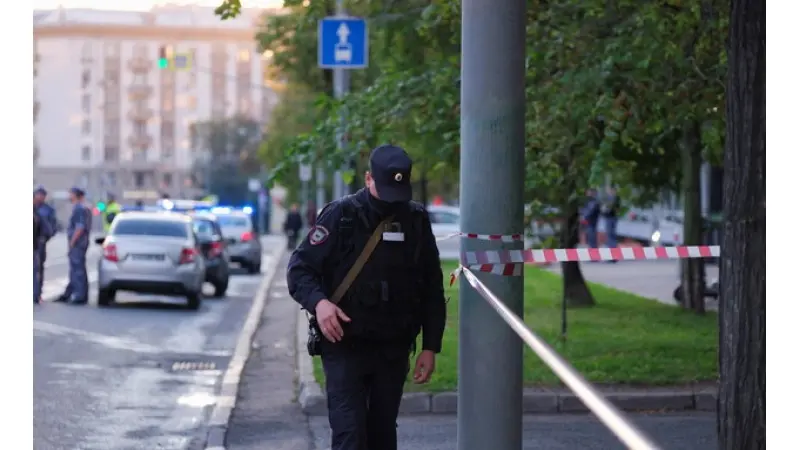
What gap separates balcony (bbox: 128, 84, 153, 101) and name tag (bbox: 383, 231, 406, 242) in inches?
5423

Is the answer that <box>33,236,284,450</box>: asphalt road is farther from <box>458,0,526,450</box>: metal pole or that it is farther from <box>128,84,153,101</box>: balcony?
<box>128,84,153,101</box>: balcony

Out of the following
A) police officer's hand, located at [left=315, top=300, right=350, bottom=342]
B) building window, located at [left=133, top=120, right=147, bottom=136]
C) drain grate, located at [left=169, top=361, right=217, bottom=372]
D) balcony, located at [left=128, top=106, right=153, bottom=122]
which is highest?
balcony, located at [left=128, top=106, right=153, bottom=122]

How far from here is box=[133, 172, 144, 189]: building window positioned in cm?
14000

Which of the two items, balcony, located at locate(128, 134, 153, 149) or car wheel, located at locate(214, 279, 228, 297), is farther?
balcony, located at locate(128, 134, 153, 149)

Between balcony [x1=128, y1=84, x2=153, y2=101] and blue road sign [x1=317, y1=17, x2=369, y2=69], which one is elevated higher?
balcony [x1=128, y1=84, x2=153, y2=101]

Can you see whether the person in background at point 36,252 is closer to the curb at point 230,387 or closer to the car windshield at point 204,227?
the curb at point 230,387

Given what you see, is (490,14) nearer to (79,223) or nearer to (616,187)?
(616,187)

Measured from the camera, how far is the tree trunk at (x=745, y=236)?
20.9 feet

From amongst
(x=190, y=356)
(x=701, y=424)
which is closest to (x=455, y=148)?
(x=190, y=356)

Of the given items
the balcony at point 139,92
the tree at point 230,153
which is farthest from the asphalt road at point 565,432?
the balcony at point 139,92

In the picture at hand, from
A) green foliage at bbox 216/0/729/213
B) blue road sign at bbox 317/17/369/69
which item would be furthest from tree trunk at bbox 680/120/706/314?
blue road sign at bbox 317/17/369/69

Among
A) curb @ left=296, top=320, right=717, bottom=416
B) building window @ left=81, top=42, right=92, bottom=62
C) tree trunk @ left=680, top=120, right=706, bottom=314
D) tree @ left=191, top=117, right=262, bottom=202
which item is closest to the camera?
curb @ left=296, top=320, right=717, bottom=416

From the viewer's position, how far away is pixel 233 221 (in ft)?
121

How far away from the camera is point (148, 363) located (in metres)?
14.6
